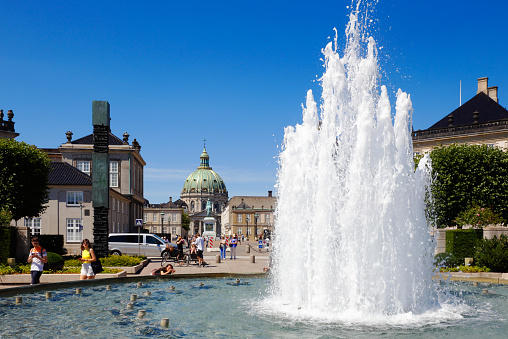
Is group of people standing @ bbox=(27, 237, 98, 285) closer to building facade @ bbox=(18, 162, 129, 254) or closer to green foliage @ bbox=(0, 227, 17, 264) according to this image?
green foliage @ bbox=(0, 227, 17, 264)

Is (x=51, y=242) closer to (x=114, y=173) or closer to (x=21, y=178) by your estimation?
(x=21, y=178)

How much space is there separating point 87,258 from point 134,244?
70.7 feet

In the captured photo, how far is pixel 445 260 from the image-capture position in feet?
81.8

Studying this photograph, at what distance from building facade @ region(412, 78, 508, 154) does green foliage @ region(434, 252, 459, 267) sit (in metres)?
39.4

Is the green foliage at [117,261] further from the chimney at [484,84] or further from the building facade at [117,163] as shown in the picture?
the chimney at [484,84]

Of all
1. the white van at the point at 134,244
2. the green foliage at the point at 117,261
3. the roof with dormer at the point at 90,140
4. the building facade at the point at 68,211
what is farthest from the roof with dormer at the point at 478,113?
the green foliage at the point at 117,261

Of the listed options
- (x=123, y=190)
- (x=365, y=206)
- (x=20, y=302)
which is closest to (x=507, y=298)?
(x=365, y=206)

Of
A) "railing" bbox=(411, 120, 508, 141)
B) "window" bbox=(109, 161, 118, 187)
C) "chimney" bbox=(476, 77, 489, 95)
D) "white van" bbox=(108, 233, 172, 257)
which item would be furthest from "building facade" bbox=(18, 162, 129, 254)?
"chimney" bbox=(476, 77, 489, 95)

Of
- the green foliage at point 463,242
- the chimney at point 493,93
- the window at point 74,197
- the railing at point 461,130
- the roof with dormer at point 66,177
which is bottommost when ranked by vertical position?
the green foliage at point 463,242

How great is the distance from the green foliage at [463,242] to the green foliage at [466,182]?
16479 mm

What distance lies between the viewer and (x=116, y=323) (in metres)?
11.0

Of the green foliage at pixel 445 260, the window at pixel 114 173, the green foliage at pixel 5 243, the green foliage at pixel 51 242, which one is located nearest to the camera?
the green foliage at pixel 445 260

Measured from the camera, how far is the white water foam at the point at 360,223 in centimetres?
1198

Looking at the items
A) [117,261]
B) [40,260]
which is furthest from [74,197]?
[40,260]
